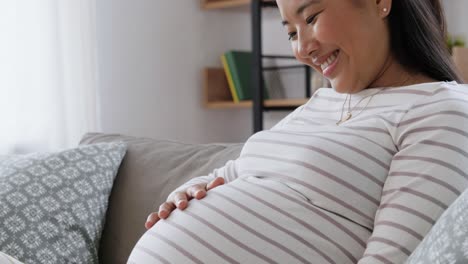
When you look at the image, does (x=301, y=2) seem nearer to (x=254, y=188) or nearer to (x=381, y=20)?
(x=381, y=20)

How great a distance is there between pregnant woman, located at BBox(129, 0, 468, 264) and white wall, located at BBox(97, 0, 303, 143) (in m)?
2.08

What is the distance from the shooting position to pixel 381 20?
1.30m

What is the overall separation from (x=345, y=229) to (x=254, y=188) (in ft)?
0.54

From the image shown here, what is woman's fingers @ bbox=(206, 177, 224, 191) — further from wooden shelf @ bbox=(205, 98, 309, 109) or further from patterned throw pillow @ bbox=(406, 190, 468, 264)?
wooden shelf @ bbox=(205, 98, 309, 109)

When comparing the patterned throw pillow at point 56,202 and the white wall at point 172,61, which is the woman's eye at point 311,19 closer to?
the patterned throw pillow at point 56,202

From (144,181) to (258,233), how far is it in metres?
0.63

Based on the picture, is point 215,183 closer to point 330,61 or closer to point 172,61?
point 330,61

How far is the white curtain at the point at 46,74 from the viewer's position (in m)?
2.86

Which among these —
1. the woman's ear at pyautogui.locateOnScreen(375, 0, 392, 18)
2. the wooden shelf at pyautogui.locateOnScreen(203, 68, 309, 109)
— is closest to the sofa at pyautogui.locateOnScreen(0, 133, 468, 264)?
the woman's ear at pyautogui.locateOnScreen(375, 0, 392, 18)

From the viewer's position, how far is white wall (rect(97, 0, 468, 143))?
3365mm

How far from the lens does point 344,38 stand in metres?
1.27

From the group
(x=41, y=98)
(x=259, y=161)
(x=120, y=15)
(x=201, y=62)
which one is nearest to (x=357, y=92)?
(x=259, y=161)

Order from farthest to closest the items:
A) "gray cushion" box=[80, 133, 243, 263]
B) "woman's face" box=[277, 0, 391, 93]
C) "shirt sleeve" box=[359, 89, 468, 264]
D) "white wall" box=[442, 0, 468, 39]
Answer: "white wall" box=[442, 0, 468, 39] → "gray cushion" box=[80, 133, 243, 263] → "woman's face" box=[277, 0, 391, 93] → "shirt sleeve" box=[359, 89, 468, 264]

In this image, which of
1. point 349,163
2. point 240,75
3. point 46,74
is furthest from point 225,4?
point 349,163
